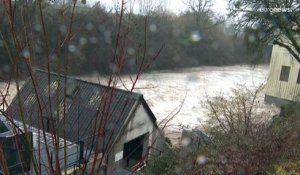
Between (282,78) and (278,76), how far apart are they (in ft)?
1.09

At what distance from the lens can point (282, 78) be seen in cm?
2378

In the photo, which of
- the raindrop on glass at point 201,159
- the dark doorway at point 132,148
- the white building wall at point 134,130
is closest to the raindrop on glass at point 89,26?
the white building wall at point 134,130

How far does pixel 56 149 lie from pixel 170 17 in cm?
4729

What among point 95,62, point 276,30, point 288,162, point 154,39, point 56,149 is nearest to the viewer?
point 56,149

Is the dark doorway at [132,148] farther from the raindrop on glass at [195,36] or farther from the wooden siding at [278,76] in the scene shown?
the raindrop on glass at [195,36]

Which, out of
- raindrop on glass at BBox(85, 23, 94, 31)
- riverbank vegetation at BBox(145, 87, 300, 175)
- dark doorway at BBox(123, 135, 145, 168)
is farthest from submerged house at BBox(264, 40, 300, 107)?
raindrop on glass at BBox(85, 23, 94, 31)

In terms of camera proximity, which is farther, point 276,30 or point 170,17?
point 170,17

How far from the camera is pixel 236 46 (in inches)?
2184

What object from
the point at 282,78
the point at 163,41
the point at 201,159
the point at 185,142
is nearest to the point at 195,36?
the point at 163,41

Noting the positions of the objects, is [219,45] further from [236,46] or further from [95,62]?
[95,62]

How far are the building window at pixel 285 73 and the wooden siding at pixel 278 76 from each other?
0.71 ft

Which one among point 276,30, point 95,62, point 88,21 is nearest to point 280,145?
point 276,30

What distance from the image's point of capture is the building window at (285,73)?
23453 millimetres

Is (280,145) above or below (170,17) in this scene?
below
